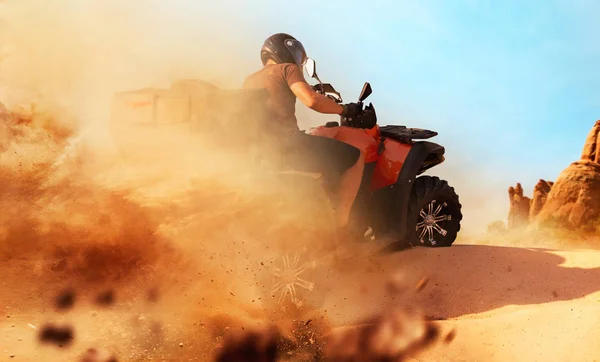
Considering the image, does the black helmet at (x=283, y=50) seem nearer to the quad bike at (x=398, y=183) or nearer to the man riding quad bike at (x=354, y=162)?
the man riding quad bike at (x=354, y=162)

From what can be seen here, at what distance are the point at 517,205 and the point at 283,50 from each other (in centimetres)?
5282

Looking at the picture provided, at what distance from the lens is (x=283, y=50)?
548 cm

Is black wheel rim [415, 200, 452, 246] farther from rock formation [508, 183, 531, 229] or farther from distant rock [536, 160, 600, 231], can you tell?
rock formation [508, 183, 531, 229]

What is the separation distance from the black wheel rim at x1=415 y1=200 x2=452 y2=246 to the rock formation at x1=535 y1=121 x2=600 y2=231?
2324 cm

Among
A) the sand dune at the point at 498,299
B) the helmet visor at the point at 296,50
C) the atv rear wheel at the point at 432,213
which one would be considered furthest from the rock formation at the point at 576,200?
the helmet visor at the point at 296,50

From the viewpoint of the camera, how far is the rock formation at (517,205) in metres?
53.3

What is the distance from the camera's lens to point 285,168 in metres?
4.98

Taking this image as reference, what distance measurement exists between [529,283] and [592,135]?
28242mm

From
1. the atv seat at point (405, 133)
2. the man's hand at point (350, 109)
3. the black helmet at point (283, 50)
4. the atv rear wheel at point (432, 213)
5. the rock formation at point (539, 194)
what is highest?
the black helmet at point (283, 50)

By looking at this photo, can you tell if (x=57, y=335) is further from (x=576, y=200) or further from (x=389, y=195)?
(x=576, y=200)

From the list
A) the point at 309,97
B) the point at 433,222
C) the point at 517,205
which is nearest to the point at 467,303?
the point at 433,222

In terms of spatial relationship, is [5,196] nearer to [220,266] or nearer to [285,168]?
[220,266]

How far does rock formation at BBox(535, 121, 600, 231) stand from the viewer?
1085 inches

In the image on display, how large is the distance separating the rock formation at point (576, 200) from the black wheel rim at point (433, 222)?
76.2 feet
